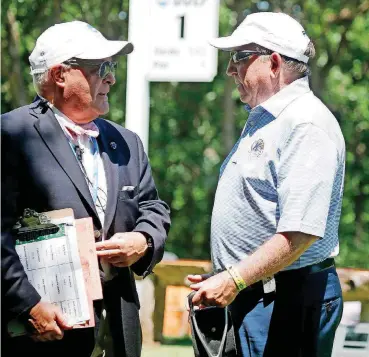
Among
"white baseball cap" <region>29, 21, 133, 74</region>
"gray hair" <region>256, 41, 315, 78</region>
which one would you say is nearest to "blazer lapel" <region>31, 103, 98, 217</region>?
"white baseball cap" <region>29, 21, 133, 74</region>

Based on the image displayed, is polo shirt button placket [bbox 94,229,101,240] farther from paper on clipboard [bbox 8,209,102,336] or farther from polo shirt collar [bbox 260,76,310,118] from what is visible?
polo shirt collar [bbox 260,76,310,118]

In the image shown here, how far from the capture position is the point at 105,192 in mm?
4344

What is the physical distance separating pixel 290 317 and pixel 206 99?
21.5 meters

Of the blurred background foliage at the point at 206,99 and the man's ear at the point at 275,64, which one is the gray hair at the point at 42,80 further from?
the blurred background foliage at the point at 206,99

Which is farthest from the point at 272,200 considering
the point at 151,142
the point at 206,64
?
the point at 151,142

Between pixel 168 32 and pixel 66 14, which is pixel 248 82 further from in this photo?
pixel 66 14

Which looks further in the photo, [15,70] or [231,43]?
[15,70]

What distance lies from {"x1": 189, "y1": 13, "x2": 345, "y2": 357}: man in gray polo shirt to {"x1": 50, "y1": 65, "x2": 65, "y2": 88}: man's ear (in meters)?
0.68

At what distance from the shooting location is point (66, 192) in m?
4.19

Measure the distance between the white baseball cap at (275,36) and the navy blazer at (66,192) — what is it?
657 millimetres

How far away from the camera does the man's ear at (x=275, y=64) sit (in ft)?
14.3

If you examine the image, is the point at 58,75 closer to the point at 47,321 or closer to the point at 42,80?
the point at 42,80

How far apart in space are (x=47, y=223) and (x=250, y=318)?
35.0 inches

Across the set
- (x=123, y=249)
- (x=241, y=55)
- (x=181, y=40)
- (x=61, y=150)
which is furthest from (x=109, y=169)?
(x=181, y=40)
